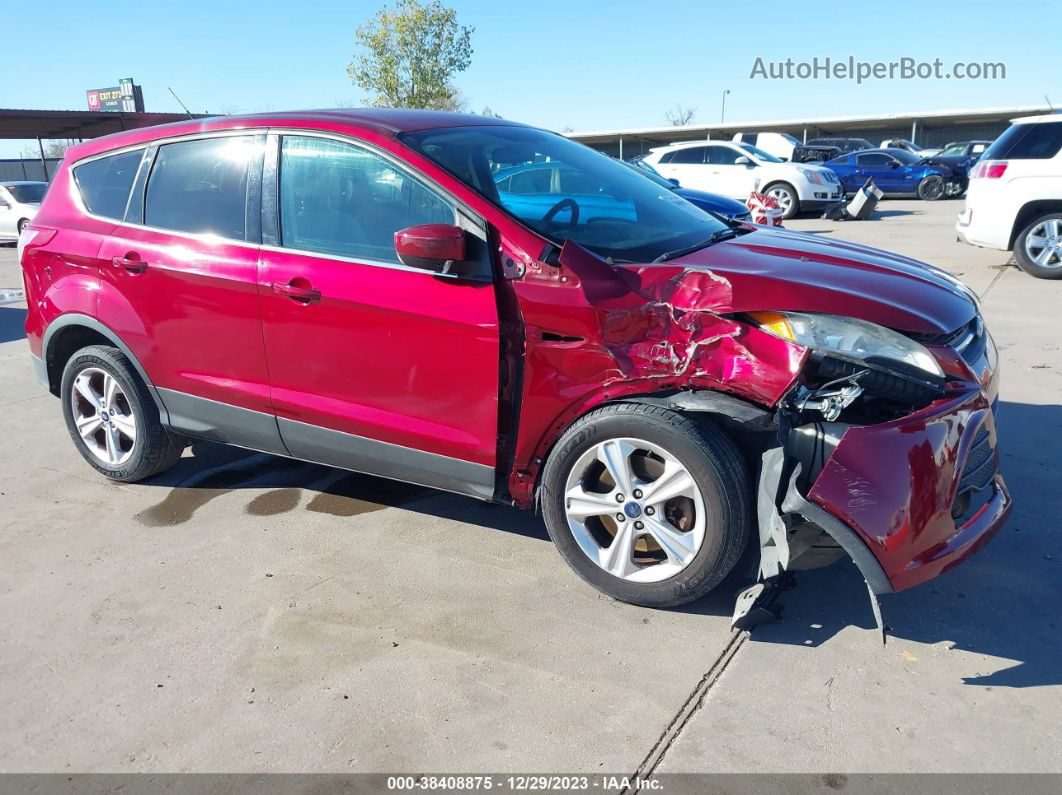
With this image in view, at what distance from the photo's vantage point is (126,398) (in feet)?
14.5

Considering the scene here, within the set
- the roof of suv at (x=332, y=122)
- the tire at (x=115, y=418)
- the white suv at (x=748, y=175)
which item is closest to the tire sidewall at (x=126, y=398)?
the tire at (x=115, y=418)

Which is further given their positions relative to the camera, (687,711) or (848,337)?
(848,337)

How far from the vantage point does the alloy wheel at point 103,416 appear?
447 centimetres

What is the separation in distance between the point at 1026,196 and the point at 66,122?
28.6 m

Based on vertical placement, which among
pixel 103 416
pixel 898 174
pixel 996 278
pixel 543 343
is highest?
pixel 543 343

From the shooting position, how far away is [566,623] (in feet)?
10.4

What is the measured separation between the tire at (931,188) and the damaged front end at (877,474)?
22.5 meters

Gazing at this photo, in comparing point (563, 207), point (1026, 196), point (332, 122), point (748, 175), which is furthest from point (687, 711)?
point (748, 175)

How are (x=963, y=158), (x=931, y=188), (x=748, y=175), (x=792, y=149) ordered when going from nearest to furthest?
(x=748, y=175) → (x=931, y=188) → (x=963, y=158) → (x=792, y=149)

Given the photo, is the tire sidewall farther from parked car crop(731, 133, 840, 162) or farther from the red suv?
parked car crop(731, 133, 840, 162)

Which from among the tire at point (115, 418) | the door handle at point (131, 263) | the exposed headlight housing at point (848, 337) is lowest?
the tire at point (115, 418)

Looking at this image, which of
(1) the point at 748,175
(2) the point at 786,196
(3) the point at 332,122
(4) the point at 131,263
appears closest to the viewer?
(3) the point at 332,122

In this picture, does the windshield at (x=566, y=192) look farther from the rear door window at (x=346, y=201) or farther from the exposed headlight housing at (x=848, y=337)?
the exposed headlight housing at (x=848, y=337)

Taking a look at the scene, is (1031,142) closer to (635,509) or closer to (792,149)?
(635,509)
